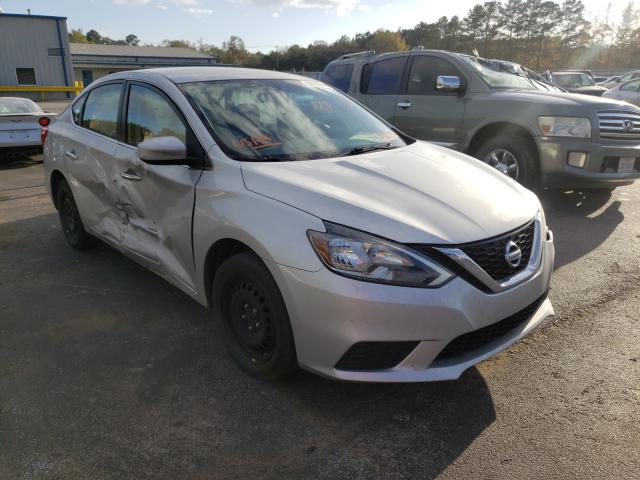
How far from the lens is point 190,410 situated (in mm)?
2639

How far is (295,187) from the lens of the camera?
2582 millimetres

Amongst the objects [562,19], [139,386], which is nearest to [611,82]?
[139,386]

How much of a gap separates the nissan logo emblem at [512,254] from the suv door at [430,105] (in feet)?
14.7

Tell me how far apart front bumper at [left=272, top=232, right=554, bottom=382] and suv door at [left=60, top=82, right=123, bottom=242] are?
7.08ft

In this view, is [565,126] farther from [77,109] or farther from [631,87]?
[631,87]

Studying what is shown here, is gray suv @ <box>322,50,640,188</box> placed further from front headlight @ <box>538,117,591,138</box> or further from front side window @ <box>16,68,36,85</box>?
front side window @ <box>16,68,36,85</box>

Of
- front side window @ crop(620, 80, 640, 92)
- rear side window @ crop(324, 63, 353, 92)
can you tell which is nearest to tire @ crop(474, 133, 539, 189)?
rear side window @ crop(324, 63, 353, 92)

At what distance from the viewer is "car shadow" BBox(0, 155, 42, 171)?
1045 centimetres

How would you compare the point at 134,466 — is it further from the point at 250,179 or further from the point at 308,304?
the point at 250,179

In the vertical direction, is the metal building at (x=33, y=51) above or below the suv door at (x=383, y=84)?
above

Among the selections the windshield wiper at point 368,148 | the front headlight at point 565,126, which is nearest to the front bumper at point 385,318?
the windshield wiper at point 368,148

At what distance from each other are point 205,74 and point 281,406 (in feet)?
7.66

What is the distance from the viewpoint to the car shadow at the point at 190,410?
2.28 m

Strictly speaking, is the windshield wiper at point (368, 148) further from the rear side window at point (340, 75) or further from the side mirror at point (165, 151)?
the rear side window at point (340, 75)
